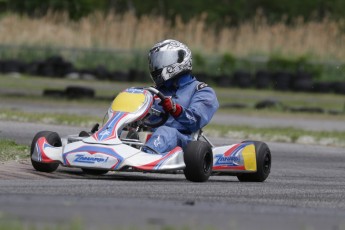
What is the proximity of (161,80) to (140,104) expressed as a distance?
1.93ft

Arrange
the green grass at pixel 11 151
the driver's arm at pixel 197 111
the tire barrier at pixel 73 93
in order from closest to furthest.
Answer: the driver's arm at pixel 197 111, the green grass at pixel 11 151, the tire barrier at pixel 73 93

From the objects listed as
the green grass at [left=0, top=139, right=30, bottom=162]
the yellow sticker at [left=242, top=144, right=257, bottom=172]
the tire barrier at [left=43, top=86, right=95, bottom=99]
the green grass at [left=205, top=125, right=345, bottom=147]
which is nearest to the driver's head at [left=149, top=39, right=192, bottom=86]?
the yellow sticker at [left=242, top=144, right=257, bottom=172]

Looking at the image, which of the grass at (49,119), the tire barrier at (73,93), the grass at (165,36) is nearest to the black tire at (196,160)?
the grass at (49,119)

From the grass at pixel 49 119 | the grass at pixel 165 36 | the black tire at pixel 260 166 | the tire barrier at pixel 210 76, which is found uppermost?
the black tire at pixel 260 166

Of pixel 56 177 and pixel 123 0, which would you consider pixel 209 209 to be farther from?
pixel 123 0

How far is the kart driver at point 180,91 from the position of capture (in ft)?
34.1

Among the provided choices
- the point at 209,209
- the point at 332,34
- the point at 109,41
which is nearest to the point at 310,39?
the point at 332,34

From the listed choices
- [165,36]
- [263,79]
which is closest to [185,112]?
[263,79]

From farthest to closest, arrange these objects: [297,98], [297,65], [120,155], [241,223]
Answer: [297,65] < [297,98] < [120,155] < [241,223]

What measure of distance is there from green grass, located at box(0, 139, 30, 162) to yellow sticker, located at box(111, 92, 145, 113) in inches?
52.6

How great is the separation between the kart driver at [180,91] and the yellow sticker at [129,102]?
204 millimetres

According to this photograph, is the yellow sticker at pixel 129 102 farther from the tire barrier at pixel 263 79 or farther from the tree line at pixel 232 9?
the tree line at pixel 232 9

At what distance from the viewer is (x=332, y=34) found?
34.9 meters

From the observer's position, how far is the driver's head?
1061 centimetres
